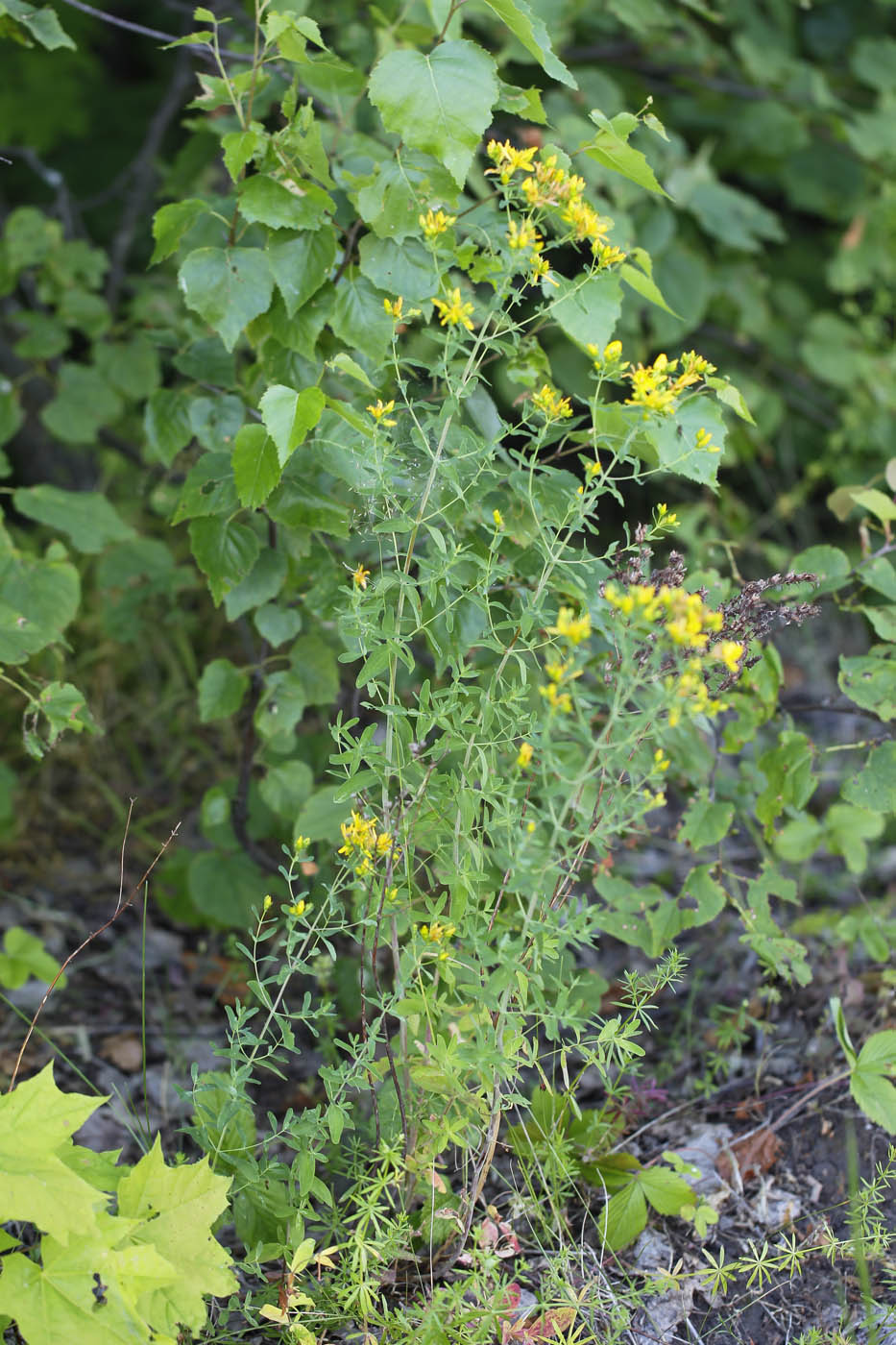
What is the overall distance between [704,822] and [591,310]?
779 millimetres

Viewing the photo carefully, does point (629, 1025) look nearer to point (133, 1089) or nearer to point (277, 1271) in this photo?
point (277, 1271)

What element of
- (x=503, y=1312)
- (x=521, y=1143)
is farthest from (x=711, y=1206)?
(x=503, y=1312)

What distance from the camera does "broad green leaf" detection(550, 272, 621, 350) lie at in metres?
1.37

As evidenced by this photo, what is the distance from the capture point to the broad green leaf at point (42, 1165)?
103 cm

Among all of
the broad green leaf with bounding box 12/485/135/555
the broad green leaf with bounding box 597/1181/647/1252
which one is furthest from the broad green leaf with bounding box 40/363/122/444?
the broad green leaf with bounding box 597/1181/647/1252

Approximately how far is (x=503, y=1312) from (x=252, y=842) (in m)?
0.99

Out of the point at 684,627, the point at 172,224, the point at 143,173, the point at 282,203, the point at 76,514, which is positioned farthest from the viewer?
the point at 143,173

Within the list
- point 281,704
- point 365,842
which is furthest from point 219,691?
point 365,842

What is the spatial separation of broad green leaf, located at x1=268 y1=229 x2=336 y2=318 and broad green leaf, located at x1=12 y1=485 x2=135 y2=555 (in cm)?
73

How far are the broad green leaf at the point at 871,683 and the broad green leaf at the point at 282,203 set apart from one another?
3.22 ft

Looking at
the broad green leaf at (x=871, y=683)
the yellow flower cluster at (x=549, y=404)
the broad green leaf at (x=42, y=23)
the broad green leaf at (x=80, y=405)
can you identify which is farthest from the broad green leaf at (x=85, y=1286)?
the broad green leaf at (x=80, y=405)

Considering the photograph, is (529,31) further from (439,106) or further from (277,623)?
(277,623)

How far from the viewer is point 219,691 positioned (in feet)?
5.73

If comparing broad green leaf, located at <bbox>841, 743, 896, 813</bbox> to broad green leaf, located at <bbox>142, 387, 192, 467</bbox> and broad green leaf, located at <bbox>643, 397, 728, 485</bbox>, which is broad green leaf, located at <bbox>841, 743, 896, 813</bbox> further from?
broad green leaf, located at <bbox>142, 387, 192, 467</bbox>
